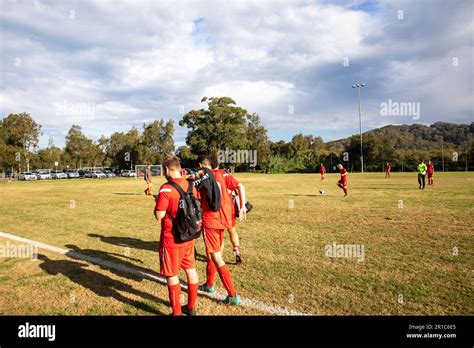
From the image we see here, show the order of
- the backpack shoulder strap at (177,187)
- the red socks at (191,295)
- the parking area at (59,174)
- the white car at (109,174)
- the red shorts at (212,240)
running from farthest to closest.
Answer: the white car at (109,174) → the parking area at (59,174) → the red shorts at (212,240) → the red socks at (191,295) → the backpack shoulder strap at (177,187)

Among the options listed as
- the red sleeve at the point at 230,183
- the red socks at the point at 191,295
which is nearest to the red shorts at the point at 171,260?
the red socks at the point at 191,295

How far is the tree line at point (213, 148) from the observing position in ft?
184

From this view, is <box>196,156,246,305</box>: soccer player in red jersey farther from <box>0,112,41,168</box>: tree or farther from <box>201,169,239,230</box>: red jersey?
<box>0,112,41,168</box>: tree

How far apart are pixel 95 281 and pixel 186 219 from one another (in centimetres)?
266

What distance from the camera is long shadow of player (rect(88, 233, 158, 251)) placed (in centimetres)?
703

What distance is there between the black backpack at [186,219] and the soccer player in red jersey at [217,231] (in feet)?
1.78

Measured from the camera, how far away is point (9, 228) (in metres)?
9.50

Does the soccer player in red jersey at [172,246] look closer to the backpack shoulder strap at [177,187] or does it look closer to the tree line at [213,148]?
the backpack shoulder strap at [177,187]

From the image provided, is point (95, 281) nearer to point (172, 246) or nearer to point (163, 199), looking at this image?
point (172, 246)

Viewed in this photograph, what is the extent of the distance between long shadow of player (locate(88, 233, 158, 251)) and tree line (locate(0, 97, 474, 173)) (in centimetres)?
4456

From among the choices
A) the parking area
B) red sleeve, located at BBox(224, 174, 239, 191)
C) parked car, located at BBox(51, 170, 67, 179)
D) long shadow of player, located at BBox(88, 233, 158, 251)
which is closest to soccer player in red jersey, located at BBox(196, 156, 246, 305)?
red sleeve, located at BBox(224, 174, 239, 191)

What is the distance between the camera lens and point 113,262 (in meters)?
5.91
